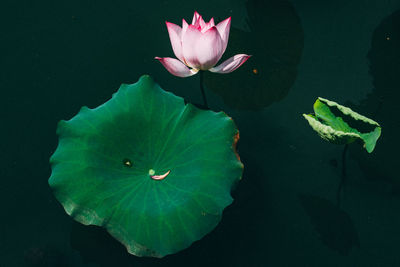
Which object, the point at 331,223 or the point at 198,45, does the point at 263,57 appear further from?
the point at 331,223

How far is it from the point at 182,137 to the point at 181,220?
0.44m

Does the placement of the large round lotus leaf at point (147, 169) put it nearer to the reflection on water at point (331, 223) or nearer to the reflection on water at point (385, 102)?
the reflection on water at point (331, 223)

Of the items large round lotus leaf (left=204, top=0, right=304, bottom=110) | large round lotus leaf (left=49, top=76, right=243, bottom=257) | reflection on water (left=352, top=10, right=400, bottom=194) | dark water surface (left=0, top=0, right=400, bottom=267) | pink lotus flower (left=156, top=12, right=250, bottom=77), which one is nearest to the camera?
large round lotus leaf (left=49, top=76, right=243, bottom=257)

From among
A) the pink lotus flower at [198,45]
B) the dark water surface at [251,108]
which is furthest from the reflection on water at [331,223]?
the pink lotus flower at [198,45]

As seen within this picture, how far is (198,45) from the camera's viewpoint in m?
2.12

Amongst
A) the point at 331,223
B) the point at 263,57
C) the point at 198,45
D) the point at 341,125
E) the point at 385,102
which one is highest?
the point at 198,45

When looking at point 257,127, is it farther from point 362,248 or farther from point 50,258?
point 50,258

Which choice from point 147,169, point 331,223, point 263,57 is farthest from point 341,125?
point 147,169

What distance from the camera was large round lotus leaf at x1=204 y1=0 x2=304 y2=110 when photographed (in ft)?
8.64

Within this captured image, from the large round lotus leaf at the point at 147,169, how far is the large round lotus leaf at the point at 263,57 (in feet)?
1.53

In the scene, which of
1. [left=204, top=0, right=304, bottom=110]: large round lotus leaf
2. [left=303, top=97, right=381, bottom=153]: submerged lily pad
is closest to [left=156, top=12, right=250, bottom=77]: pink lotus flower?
[left=204, top=0, right=304, bottom=110]: large round lotus leaf

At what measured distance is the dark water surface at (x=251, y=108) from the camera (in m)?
2.24

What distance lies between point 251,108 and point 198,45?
0.65 meters

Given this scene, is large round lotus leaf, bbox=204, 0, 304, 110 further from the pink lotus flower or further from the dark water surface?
the pink lotus flower
